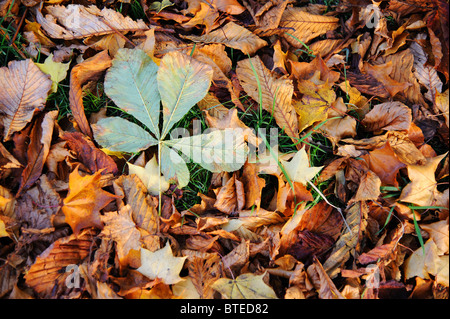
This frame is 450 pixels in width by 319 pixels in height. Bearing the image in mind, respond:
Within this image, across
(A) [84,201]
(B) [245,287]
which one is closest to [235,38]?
(A) [84,201]

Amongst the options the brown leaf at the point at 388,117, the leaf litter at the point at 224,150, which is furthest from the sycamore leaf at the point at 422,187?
the brown leaf at the point at 388,117

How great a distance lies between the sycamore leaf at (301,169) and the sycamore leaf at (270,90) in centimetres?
14

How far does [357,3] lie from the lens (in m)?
1.58

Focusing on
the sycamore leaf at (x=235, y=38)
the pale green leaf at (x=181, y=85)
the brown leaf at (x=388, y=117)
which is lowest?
the brown leaf at (x=388, y=117)

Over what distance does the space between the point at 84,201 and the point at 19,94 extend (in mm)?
583

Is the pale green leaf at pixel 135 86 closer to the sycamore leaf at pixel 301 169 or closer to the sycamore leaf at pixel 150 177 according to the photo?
the sycamore leaf at pixel 150 177

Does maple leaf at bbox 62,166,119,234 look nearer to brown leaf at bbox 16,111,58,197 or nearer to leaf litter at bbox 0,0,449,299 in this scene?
leaf litter at bbox 0,0,449,299

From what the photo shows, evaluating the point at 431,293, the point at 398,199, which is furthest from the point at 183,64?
→ the point at 431,293

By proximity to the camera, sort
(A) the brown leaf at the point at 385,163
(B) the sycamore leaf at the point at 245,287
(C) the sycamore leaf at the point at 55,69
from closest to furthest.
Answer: (B) the sycamore leaf at the point at 245,287, (A) the brown leaf at the point at 385,163, (C) the sycamore leaf at the point at 55,69

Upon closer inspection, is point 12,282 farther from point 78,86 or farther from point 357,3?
point 357,3

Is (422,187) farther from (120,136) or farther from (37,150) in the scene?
(37,150)

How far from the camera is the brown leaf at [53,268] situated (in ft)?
4.23

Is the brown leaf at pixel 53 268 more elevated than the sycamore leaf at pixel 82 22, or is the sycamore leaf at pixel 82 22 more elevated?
the sycamore leaf at pixel 82 22

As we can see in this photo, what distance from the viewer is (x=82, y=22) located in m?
1.54
